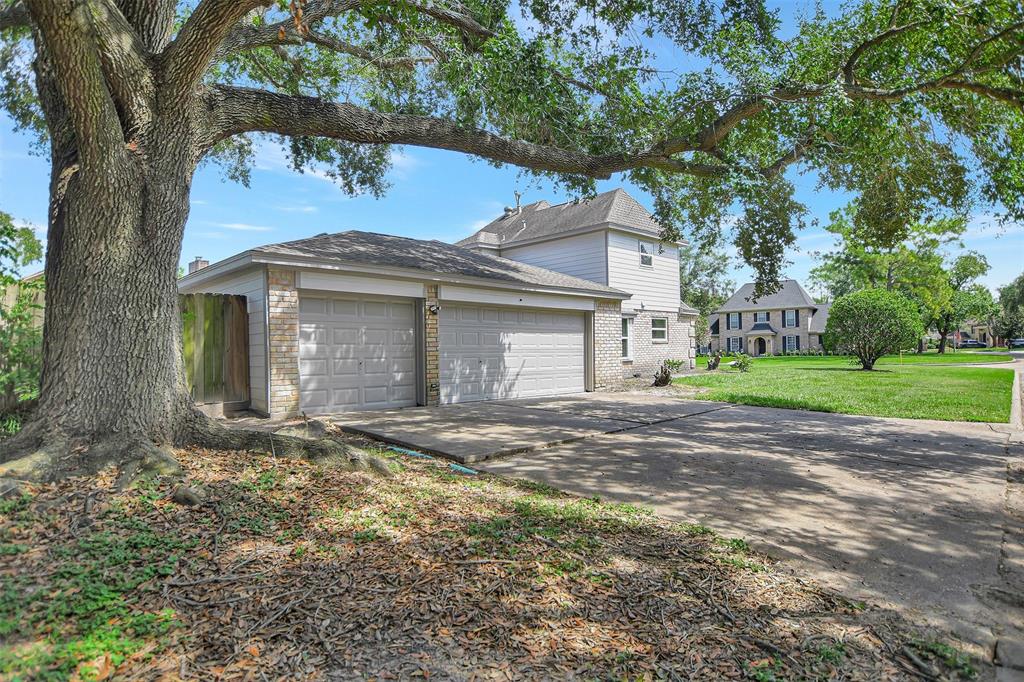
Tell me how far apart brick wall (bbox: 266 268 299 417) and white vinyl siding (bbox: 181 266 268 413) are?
202mm

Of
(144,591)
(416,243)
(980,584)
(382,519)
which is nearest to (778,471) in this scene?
(980,584)

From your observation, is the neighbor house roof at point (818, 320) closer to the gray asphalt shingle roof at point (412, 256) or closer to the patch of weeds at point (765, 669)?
the gray asphalt shingle roof at point (412, 256)

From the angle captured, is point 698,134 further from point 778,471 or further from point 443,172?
point 443,172

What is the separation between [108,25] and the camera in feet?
14.6

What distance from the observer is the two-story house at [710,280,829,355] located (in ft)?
158

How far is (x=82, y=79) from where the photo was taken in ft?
14.0

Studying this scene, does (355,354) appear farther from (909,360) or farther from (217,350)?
(909,360)

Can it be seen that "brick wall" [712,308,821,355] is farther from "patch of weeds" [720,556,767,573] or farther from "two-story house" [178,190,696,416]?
"patch of weeds" [720,556,767,573]

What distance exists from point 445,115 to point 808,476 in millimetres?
8694

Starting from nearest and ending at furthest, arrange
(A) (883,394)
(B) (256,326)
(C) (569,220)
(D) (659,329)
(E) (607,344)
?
1. (B) (256,326)
2. (A) (883,394)
3. (E) (607,344)
4. (C) (569,220)
5. (D) (659,329)

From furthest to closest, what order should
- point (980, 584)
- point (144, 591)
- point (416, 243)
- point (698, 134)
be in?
1. point (416, 243)
2. point (698, 134)
3. point (980, 584)
4. point (144, 591)

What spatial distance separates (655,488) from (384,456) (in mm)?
3011

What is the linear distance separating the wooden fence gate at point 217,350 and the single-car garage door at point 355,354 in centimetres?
128

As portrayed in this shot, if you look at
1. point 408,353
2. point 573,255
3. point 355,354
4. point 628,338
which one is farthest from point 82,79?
point 628,338
